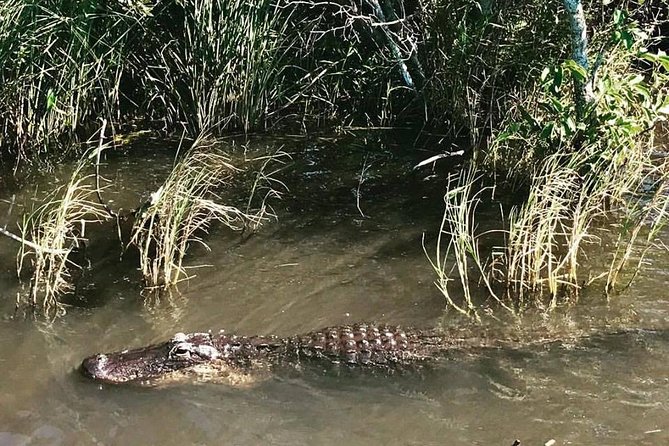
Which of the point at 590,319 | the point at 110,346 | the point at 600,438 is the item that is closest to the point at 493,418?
the point at 600,438

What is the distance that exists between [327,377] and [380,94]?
4.50 meters

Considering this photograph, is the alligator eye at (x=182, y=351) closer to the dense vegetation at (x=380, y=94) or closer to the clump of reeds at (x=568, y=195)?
the dense vegetation at (x=380, y=94)

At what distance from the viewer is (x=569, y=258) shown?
15.6 ft

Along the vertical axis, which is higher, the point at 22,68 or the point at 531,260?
the point at 22,68

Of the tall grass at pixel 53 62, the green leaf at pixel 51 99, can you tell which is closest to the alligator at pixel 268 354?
the green leaf at pixel 51 99

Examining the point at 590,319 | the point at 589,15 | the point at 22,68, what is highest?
the point at 589,15

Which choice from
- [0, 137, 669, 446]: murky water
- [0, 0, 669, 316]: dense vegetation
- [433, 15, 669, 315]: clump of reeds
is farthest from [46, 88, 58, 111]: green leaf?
[433, 15, 669, 315]: clump of reeds

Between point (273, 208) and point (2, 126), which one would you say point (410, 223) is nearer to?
point (273, 208)

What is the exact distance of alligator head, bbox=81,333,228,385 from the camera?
3768 millimetres

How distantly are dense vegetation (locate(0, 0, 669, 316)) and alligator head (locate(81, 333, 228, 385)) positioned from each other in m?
0.72

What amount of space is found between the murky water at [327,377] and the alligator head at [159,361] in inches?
3.0

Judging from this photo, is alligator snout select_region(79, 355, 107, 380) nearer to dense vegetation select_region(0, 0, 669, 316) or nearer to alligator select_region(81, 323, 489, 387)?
alligator select_region(81, 323, 489, 387)

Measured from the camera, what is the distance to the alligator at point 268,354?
153 inches

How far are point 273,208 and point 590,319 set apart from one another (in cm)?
257
